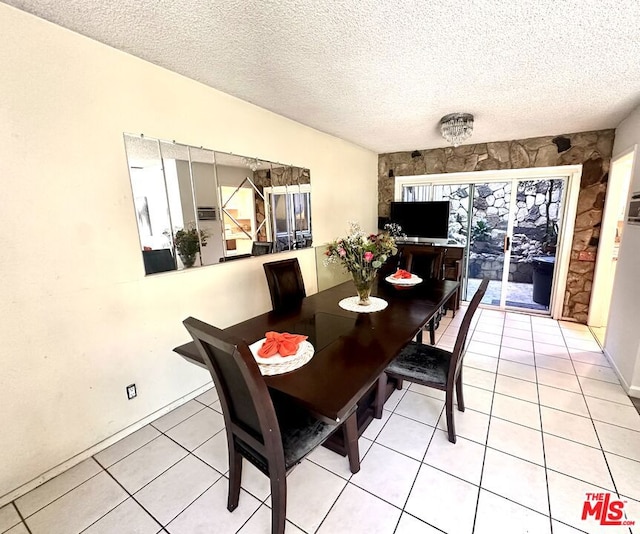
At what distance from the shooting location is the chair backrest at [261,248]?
109 inches

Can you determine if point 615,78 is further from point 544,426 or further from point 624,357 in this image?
point 544,426

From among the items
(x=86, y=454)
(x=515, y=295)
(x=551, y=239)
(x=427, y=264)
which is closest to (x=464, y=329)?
(x=427, y=264)

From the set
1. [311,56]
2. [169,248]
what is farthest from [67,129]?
[311,56]

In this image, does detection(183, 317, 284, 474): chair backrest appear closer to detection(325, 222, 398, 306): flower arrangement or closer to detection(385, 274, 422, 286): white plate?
detection(325, 222, 398, 306): flower arrangement

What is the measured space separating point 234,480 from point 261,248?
1865 millimetres

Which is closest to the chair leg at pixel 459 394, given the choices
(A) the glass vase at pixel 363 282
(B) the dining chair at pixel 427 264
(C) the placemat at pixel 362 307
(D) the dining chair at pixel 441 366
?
(D) the dining chair at pixel 441 366

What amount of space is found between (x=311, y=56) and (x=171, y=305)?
6.30 ft

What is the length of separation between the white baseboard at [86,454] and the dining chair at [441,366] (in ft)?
5.41

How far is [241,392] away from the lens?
47.5 inches

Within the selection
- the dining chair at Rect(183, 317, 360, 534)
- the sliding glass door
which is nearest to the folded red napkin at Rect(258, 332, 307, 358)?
the dining chair at Rect(183, 317, 360, 534)

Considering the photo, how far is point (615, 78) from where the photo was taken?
2.10 m

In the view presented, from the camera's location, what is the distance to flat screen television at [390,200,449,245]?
171 inches

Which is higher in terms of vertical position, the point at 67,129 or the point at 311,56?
the point at 311,56

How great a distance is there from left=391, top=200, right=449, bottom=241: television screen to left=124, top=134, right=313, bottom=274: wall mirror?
2119mm
